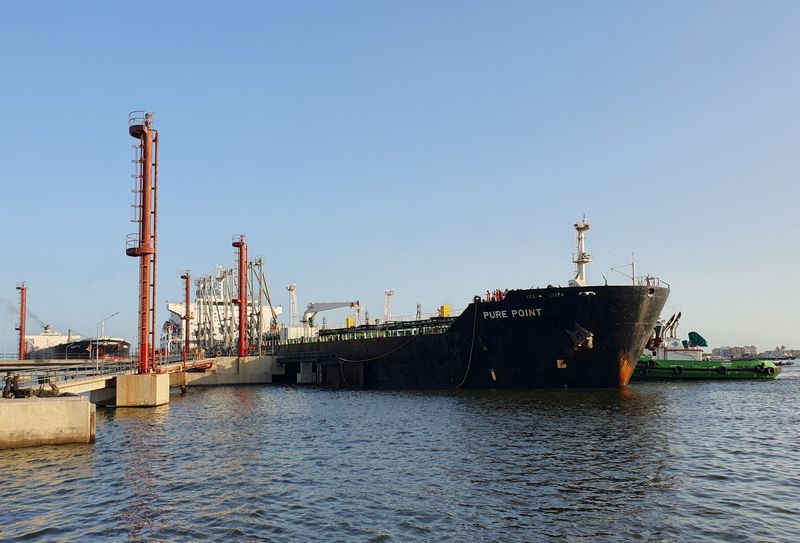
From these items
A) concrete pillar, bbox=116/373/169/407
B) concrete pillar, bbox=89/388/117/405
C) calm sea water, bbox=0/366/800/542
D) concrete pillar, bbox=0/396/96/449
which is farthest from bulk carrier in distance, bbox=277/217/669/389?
concrete pillar, bbox=0/396/96/449

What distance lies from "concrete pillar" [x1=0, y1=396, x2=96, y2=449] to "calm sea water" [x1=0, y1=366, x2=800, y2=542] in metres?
0.63

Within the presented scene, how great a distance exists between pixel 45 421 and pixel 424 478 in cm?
1515

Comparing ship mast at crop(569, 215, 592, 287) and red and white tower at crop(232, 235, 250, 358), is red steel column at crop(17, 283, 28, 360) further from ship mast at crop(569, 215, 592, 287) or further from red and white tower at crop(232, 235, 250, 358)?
ship mast at crop(569, 215, 592, 287)

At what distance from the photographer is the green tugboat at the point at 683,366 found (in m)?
63.3

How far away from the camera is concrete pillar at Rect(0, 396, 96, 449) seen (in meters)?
23.2

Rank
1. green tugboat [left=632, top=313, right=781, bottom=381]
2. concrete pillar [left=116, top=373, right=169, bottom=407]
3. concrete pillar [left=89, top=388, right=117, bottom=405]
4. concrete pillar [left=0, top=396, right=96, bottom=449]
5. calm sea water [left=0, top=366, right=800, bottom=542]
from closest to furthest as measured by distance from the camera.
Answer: calm sea water [left=0, top=366, right=800, bottom=542], concrete pillar [left=0, top=396, right=96, bottom=449], concrete pillar [left=116, top=373, right=169, bottom=407], concrete pillar [left=89, top=388, right=117, bottom=405], green tugboat [left=632, top=313, right=781, bottom=381]

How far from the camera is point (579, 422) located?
28.8 meters

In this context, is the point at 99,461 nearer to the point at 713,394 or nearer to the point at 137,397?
the point at 137,397

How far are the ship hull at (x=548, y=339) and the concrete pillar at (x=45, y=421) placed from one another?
26.3m

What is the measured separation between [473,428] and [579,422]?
514 centimetres

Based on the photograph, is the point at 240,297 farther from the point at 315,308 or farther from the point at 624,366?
the point at 624,366

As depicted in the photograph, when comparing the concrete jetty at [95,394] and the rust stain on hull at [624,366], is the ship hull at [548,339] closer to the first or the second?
the rust stain on hull at [624,366]

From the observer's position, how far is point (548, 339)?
41.4 meters

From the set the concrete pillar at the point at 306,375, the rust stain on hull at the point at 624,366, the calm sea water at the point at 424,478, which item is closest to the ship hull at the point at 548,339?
the rust stain on hull at the point at 624,366
